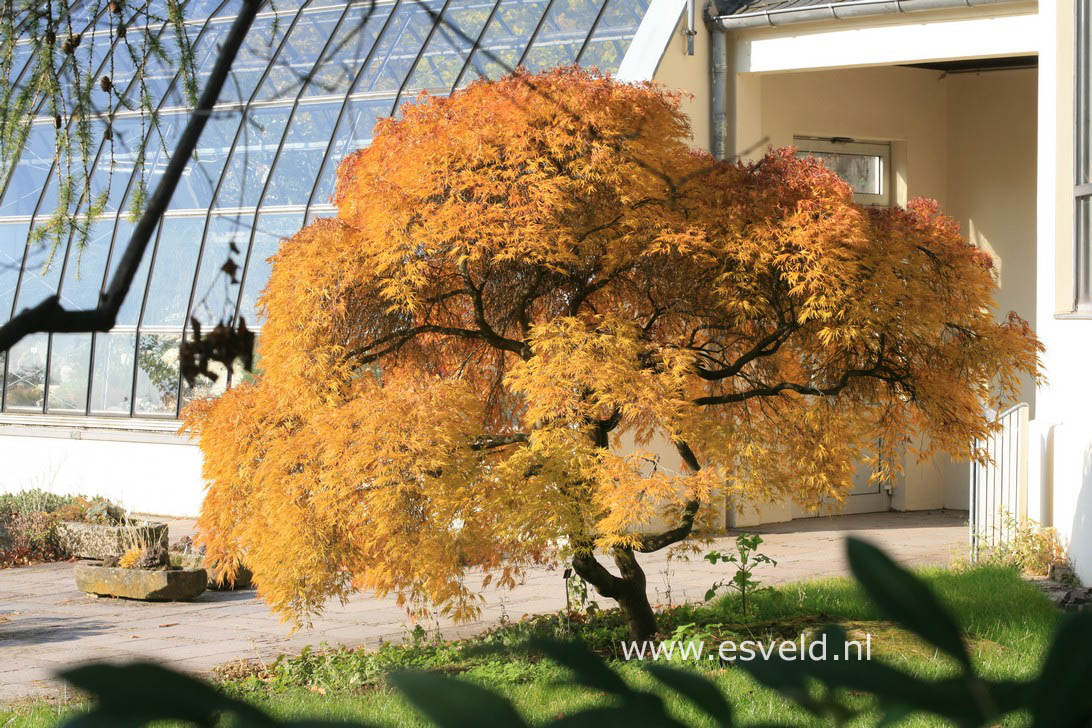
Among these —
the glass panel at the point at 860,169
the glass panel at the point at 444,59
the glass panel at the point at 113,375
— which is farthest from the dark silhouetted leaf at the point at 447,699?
the glass panel at the point at 113,375

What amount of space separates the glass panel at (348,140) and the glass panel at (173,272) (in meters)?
1.82

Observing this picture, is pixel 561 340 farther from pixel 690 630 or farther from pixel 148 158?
pixel 148 158

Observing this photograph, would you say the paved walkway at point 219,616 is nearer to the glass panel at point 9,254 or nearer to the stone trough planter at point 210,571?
the stone trough planter at point 210,571

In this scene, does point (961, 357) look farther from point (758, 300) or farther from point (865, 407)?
point (758, 300)

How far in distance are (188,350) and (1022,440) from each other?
29.6ft

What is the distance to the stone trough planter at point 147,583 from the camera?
31.8 feet

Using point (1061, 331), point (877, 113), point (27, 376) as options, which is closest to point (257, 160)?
point (27, 376)

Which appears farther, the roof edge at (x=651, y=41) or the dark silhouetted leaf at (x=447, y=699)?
the roof edge at (x=651, y=41)

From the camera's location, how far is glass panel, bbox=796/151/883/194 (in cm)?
1357

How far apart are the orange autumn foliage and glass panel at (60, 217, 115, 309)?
9.45m

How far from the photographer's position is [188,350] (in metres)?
1.84

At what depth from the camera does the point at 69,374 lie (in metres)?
15.9

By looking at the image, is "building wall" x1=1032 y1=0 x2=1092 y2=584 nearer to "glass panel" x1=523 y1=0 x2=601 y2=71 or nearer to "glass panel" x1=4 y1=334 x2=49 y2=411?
"glass panel" x1=523 y1=0 x2=601 y2=71

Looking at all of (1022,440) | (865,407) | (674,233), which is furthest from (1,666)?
(1022,440)
